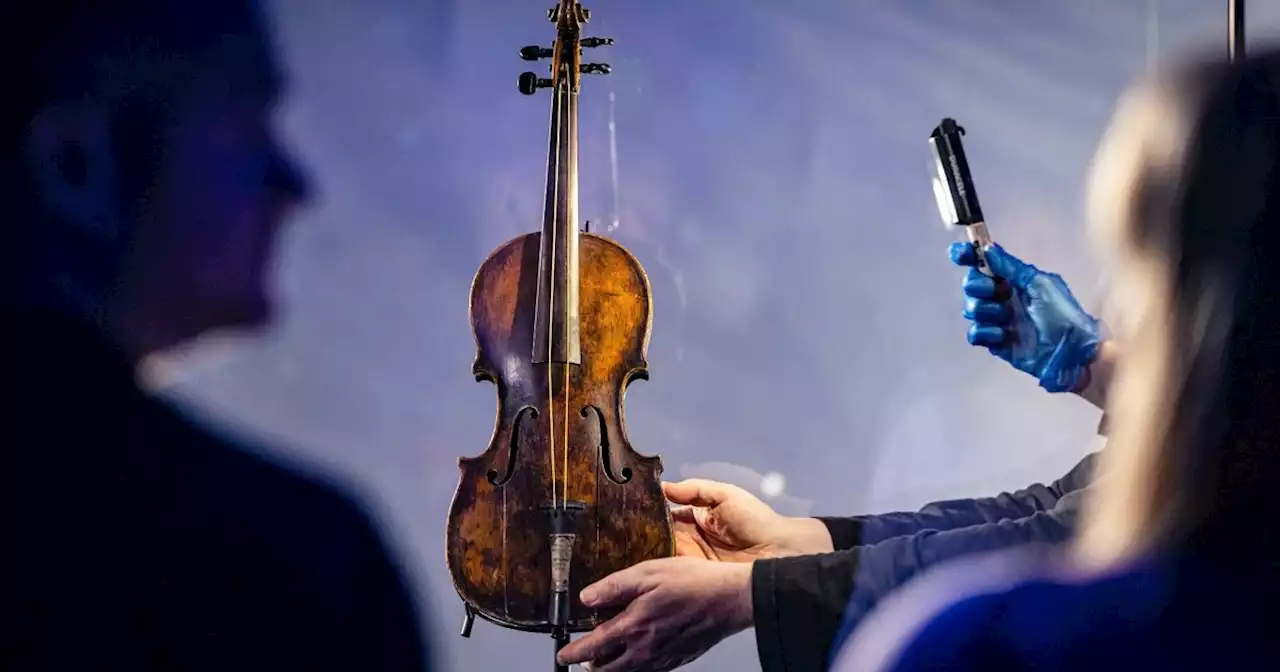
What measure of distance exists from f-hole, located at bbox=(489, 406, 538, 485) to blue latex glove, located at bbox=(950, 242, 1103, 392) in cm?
58

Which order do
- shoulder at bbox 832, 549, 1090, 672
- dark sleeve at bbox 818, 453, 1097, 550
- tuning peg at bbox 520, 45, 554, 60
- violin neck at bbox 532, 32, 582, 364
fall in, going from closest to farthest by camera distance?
shoulder at bbox 832, 549, 1090, 672
violin neck at bbox 532, 32, 582, 364
tuning peg at bbox 520, 45, 554, 60
dark sleeve at bbox 818, 453, 1097, 550

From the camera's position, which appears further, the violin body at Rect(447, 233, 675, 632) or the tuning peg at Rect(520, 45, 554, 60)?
the tuning peg at Rect(520, 45, 554, 60)

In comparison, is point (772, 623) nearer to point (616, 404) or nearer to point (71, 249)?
point (616, 404)

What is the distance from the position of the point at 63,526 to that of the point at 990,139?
1491 mm

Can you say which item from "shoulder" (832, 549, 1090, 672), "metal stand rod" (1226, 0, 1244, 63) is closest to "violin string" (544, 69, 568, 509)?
"shoulder" (832, 549, 1090, 672)

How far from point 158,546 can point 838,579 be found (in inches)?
38.7

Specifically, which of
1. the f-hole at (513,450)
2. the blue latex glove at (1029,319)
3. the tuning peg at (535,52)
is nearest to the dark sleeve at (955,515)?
the blue latex glove at (1029,319)

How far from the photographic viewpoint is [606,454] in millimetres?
1349

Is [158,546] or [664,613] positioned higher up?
[158,546]

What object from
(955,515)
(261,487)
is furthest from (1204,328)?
(261,487)

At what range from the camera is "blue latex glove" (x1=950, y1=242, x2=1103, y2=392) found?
1.45 m

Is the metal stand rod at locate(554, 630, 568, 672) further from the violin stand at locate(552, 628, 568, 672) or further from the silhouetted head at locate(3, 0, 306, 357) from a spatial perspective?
the silhouetted head at locate(3, 0, 306, 357)

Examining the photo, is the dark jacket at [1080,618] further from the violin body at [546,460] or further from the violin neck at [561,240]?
the violin neck at [561,240]

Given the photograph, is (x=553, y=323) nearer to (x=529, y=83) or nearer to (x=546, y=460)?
(x=546, y=460)
